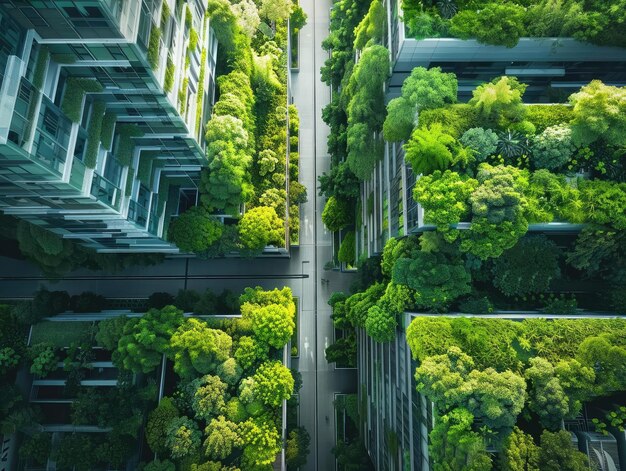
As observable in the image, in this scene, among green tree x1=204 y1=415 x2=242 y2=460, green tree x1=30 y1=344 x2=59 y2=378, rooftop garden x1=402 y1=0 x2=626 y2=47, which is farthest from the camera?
green tree x1=30 y1=344 x2=59 y2=378

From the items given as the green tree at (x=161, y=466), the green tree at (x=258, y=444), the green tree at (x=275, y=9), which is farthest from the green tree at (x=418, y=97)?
the green tree at (x=161, y=466)

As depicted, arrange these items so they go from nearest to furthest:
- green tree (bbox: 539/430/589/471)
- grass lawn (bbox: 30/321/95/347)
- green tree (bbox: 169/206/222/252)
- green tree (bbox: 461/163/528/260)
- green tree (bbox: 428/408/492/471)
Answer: green tree (bbox: 428/408/492/471) → green tree (bbox: 539/430/589/471) → green tree (bbox: 461/163/528/260) → grass lawn (bbox: 30/321/95/347) → green tree (bbox: 169/206/222/252)

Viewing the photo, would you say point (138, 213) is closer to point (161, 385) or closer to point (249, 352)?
point (249, 352)

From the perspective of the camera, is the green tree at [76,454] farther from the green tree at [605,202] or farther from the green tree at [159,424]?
the green tree at [605,202]

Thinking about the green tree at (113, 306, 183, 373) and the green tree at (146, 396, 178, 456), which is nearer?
the green tree at (146, 396, 178, 456)

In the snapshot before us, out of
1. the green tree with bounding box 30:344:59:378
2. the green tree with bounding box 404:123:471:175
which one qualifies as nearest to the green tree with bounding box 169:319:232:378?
the green tree with bounding box 30:344:59:378

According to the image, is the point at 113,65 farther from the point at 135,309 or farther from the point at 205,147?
the point at 135,309

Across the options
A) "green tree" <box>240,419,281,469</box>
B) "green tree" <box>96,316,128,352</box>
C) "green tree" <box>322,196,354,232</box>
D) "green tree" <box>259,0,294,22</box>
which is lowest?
"green tree" <box>240,419,281,469</box>

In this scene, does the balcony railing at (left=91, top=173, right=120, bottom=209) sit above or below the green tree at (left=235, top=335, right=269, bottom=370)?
above

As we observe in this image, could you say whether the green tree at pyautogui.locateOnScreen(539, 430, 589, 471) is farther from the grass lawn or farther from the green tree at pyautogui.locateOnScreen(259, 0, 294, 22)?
the green tree at pyautogui.locateOnScreen(259, 0, 294, 22)
